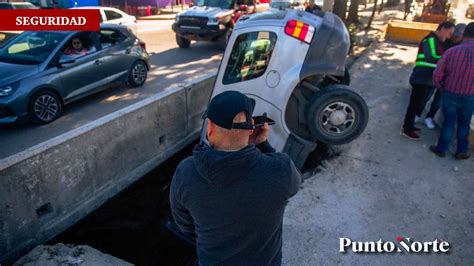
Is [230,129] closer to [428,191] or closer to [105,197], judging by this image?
[105,197]

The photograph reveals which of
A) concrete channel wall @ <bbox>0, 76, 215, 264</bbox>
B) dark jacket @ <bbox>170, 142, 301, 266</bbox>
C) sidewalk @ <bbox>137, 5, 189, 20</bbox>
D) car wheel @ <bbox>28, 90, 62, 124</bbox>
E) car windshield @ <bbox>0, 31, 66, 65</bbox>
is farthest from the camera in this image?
sidewalk @ <bbox>137, 5, 189, 20</bbox>

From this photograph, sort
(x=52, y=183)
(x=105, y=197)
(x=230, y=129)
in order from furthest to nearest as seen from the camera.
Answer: (x=105, y=197) → (x=52, y=183) → (x=230, y=129)

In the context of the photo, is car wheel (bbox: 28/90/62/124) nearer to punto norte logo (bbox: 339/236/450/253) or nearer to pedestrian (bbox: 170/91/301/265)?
pedestrian (bbox: 170/91/301/265)

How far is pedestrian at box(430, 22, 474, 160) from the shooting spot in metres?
4.32

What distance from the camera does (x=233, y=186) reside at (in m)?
1.54

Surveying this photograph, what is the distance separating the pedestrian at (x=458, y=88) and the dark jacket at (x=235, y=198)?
150 inches

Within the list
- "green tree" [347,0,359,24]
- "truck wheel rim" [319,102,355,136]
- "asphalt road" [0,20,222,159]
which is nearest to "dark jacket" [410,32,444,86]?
"truck wheel rim" [319,102,355,136]

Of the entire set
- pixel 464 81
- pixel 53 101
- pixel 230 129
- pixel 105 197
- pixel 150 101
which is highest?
pixel 230 129

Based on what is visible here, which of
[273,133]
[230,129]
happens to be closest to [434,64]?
[273,133]

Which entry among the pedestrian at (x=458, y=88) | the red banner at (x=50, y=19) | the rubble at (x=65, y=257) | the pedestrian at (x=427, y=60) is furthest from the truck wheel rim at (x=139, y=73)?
the pedestrian at (x=458, y=88)

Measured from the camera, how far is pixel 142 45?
853 centimetres

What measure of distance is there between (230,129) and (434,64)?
4613 mm

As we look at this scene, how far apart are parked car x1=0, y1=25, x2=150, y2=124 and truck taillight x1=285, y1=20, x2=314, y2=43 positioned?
14.9ft

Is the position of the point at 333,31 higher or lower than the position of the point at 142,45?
higher
